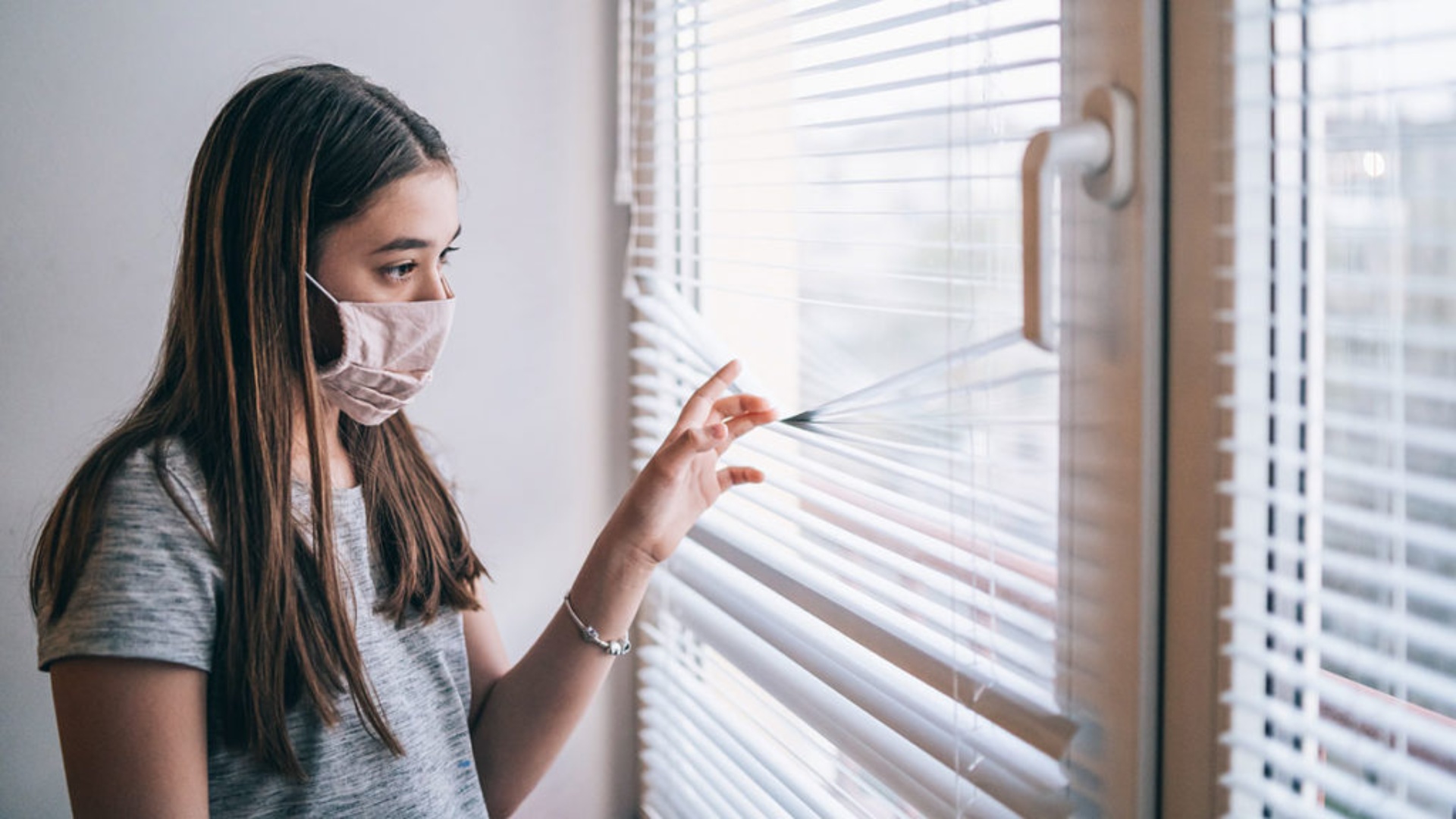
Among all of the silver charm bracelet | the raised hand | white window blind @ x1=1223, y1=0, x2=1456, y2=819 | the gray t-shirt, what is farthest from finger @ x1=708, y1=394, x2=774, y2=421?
white window blind @ x1=1223, y1=0, x2=1456, y2=819

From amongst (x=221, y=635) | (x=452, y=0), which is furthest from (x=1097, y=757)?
(x=452, y=0)

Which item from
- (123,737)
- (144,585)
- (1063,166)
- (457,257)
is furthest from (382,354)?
(1063,166)

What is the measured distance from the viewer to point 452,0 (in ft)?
5.20

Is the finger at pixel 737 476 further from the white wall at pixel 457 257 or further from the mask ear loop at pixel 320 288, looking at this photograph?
the white wall at pixel 457 257

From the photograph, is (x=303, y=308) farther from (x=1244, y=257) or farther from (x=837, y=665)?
(x=1244, y=257)

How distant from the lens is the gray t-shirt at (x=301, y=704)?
0.93 meters

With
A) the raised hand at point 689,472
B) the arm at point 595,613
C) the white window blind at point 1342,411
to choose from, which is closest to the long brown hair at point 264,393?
the arm at point 595,613

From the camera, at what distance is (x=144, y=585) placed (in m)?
0.94

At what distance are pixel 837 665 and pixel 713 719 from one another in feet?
1.31

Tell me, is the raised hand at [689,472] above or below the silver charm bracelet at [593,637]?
above

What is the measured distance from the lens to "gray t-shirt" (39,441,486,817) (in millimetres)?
927

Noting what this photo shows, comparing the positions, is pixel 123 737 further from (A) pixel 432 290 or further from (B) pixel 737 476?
(B) pixel 737 476

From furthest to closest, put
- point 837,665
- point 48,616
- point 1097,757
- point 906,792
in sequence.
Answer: point 837,665, point 906,792, point 48,616, point 1097,757

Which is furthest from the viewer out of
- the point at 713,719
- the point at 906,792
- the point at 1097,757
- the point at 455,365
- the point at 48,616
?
the point at 455,365
